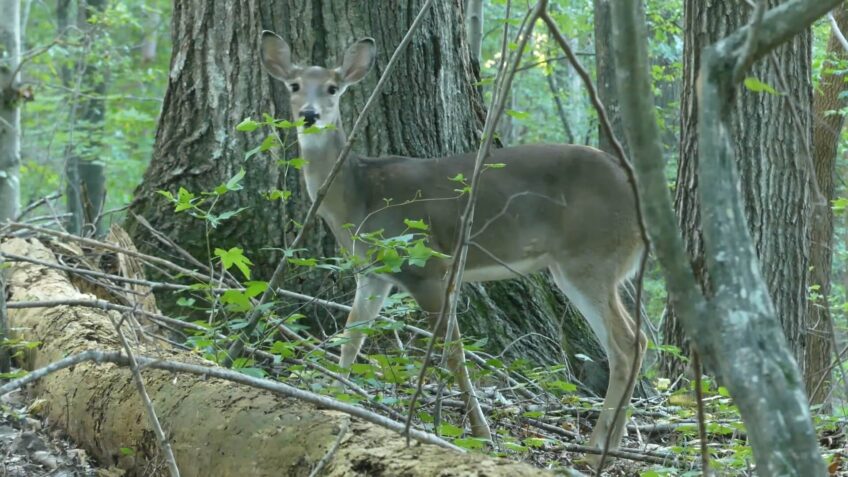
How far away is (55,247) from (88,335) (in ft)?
8.56

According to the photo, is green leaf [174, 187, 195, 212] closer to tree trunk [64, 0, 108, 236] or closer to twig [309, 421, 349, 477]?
twig [309, 421, 349, 477]

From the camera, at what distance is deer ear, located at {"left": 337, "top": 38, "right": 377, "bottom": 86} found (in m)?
6.57

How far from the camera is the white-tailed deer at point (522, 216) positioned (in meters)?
6.27

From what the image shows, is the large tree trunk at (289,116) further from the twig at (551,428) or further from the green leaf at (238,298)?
the green leaf at (238,298)

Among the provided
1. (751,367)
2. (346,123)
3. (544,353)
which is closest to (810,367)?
(544,353)

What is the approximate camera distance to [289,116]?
23.3 ft

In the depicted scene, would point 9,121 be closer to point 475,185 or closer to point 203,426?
point 203,426

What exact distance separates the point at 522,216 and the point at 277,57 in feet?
6.19

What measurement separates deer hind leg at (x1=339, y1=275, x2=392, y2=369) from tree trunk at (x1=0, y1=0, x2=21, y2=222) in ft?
19.3

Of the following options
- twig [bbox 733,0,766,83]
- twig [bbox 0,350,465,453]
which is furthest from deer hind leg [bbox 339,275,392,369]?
twig [bbox 733,0,766,83]

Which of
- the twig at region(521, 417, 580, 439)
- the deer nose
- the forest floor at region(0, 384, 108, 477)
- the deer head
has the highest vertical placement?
the deer head

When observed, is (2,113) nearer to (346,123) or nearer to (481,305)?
(346,123)

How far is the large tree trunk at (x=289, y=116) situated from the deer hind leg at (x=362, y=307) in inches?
23.8

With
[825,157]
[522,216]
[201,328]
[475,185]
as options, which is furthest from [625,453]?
[825,157]
